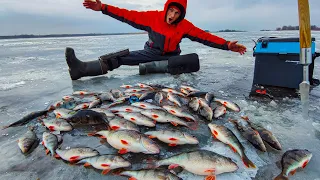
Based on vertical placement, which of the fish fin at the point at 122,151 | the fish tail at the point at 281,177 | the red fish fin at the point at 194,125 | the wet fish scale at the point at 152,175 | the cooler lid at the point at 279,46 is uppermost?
the cooler lid at the point at 279,46

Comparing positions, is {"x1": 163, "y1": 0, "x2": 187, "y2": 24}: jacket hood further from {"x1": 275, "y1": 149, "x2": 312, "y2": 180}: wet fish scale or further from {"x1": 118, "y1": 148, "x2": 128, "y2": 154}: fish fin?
{"x1": 275, "y1": 149, "x2": 312, "y2": 180}: wet fish scale

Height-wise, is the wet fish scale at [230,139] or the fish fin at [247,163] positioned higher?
the wet fish scale at [230,139]

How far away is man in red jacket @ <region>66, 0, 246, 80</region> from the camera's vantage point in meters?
6.12

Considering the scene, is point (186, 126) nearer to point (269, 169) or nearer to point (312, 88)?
point (269, 169)

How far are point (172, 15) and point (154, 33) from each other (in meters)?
0.72

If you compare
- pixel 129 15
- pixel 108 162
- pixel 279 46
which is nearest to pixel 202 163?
pixel 108 162

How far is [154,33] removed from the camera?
21.7ft

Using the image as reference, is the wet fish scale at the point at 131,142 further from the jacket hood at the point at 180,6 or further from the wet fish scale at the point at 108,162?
the jacket hood at the point at 180,6

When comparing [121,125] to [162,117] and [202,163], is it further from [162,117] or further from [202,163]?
[202,163]

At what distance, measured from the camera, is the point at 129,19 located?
654cm

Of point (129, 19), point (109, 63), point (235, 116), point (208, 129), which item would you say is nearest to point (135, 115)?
point (208, 129)

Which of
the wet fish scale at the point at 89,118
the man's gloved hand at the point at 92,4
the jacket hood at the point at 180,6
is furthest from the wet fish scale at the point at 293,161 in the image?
the man's gloved hand at the point at 92,4

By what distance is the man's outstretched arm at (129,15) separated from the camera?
20.3 ft

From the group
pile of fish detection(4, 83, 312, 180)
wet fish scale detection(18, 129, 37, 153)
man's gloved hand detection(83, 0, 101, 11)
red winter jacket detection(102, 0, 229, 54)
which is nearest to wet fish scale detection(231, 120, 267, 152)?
pile of fish detection(4, 83, 312, 180)
